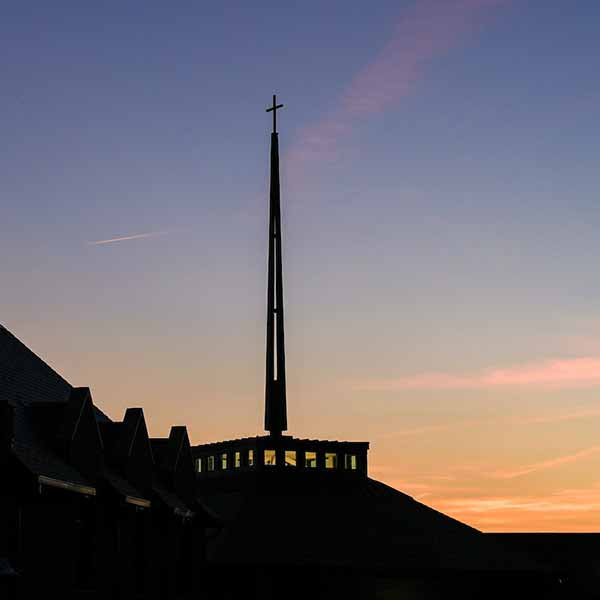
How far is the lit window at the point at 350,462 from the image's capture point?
9381 cm

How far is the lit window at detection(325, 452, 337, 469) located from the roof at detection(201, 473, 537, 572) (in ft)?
4.13

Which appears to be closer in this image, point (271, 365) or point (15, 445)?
point (15, 445)

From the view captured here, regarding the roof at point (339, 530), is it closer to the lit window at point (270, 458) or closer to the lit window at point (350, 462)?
the lit window at point (270, 458)

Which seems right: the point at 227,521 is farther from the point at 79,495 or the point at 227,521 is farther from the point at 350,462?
the point at 79,495

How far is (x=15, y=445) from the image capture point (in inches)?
1294

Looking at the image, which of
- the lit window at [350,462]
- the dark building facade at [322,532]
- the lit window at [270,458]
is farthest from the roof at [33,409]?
the lit window at [350,462]

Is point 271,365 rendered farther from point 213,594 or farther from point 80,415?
point 80,415

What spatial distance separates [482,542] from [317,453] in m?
15.0

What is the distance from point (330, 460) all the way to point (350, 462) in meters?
1.84

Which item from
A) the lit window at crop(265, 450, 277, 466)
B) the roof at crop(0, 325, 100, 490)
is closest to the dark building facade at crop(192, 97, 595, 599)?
the lit window at crop(265, 450, 277, 466)

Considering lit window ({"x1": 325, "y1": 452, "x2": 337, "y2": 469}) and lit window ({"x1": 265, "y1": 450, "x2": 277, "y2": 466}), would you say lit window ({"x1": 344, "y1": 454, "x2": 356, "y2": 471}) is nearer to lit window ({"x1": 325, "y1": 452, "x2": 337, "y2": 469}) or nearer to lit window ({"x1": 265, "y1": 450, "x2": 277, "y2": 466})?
lit window ({"x1": 325, "y1": 452, "x2": 337, "y2": 469})

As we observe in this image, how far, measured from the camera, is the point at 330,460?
93.3m

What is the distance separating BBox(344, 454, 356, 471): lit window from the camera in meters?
93.8

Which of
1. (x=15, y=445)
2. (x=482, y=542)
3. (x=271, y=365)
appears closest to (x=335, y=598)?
(x=482, y=542)
